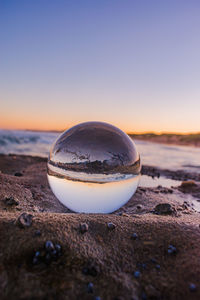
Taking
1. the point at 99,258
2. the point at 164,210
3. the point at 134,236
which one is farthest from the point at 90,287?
the point at 164,210

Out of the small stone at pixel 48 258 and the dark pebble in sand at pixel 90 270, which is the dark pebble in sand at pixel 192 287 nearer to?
the dark pebble in sand at pixel 90 270

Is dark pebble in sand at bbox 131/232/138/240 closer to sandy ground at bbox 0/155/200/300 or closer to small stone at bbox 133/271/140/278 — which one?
sandy ground at bbox 0/155/200/300

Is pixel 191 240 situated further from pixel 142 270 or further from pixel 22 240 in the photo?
pixel 22 240

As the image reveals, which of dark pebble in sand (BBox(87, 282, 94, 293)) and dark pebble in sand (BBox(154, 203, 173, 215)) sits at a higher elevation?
dark pebble in sand (BBox(87, 282, 94, 293))

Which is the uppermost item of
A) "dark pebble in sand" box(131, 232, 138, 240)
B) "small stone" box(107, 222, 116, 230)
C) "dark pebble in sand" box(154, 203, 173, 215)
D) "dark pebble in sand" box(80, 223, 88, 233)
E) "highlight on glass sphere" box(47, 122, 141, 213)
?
"highlight on glass sphere" box(47, 122, 141, 213)

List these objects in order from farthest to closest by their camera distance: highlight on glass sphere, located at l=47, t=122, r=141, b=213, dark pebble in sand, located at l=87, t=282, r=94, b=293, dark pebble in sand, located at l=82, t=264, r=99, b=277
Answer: highlight on glass sphere, located at l=47, t=122, r=141, b=213 → dark pebble in sand, located at l=82, t=264, r=99, b=277 → dark pebble in sand, located at l=87, t=282, r=94, b=293

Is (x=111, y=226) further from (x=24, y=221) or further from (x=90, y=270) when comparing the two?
(x=24, y=221)

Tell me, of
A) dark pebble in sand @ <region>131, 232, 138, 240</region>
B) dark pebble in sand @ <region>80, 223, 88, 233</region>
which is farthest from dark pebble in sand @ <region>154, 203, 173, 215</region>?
dark pebble in sand @ <region>80, 223, 88, 233</region>
